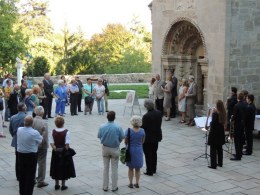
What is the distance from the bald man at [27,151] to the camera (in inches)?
290

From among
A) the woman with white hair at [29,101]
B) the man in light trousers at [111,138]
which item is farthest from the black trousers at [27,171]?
the woman with white hair at [29,101]

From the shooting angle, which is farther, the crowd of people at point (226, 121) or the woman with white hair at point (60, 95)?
the woman with white hair at point (60, 95)

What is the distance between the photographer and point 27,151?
739 cm

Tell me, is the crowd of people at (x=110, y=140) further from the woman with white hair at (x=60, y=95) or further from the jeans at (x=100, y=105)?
the jeans at (x=100, y=105)

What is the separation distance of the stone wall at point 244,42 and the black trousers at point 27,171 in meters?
7.99

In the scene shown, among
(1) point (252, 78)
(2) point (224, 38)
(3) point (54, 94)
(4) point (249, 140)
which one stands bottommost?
(4) point (249, 140)

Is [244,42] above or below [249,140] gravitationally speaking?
above

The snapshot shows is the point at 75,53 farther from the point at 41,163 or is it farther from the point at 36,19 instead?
the point at 41,163

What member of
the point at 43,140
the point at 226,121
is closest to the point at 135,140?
the point at 43,140

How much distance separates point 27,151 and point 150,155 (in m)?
2.80

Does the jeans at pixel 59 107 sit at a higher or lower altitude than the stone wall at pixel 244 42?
lower

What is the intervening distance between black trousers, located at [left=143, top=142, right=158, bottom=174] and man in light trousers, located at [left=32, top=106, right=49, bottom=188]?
2.13 metres

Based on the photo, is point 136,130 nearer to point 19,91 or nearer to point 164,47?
point 19,91

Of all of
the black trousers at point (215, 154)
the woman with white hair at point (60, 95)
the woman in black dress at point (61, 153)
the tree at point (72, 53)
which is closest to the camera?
the woman in black dress at point (61, 153)
